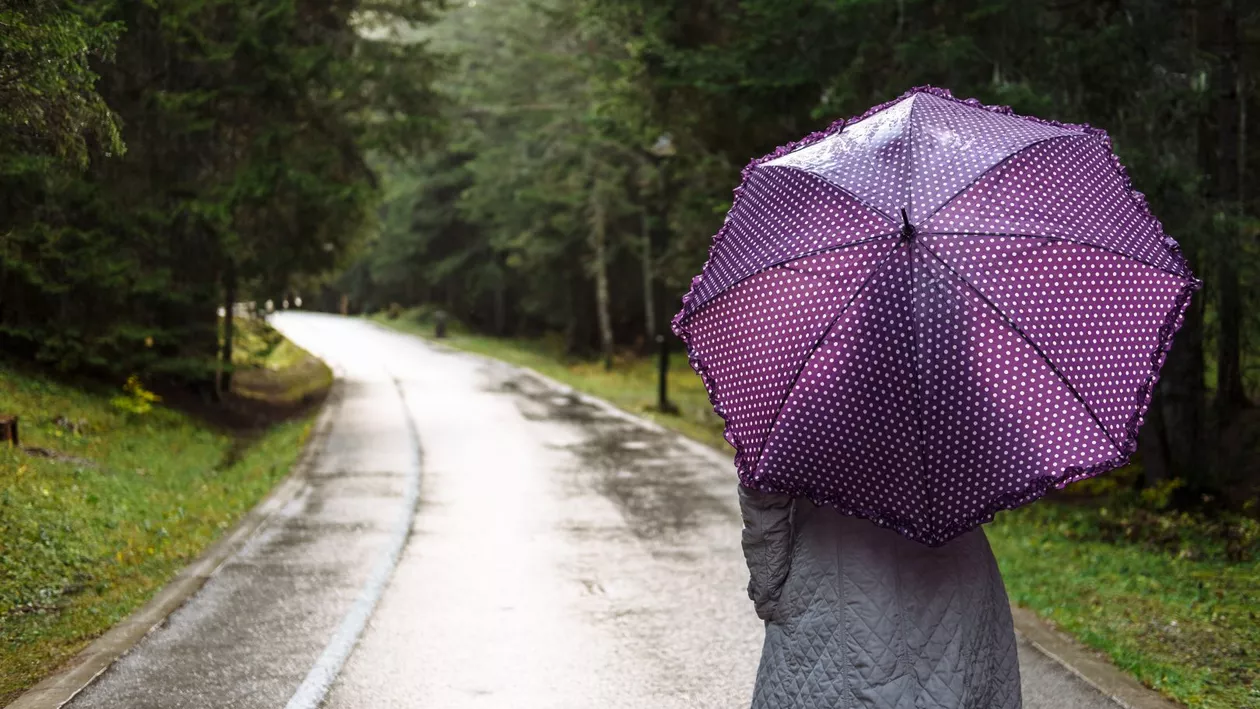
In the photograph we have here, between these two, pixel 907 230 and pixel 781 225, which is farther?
pixel 781 225

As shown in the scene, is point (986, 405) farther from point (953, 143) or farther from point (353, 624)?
point (353, 624)

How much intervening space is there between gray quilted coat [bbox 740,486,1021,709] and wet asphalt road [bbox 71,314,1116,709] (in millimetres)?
3047

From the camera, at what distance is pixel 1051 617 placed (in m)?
7.87

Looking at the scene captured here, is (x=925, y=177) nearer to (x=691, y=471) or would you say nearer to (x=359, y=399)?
(x=691, y=471)

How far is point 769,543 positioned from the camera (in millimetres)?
3346

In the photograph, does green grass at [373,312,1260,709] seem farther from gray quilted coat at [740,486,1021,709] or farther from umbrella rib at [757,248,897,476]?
umbrella rib at [757,248,897,476]

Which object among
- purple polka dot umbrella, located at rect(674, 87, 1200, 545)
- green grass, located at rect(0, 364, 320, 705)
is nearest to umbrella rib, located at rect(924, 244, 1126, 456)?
purple polka dot umbrella, located at rect(674, 87, 1200, 545)

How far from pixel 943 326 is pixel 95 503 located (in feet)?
31.4

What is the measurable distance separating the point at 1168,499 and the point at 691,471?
5.69 meters

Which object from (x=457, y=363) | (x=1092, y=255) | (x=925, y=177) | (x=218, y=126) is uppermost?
(x=218, y=126)

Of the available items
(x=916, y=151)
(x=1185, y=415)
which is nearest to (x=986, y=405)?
(x=916, y=151)

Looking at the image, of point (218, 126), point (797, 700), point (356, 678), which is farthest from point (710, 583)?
point (218, 126)

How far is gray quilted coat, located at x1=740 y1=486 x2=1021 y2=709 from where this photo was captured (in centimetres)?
313

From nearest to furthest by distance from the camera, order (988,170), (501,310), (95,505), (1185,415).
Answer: (988,170), (95,505), (1185,415), (501,310)
